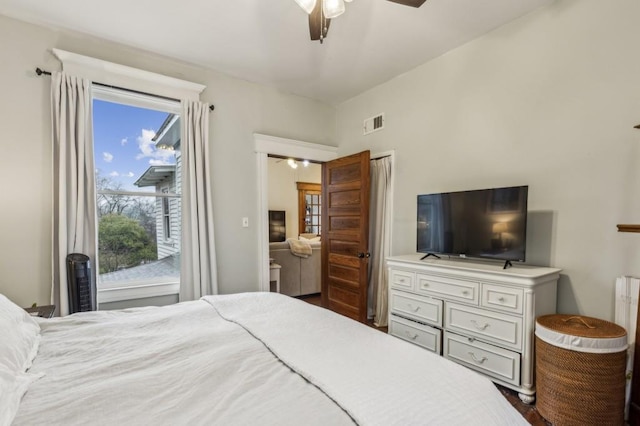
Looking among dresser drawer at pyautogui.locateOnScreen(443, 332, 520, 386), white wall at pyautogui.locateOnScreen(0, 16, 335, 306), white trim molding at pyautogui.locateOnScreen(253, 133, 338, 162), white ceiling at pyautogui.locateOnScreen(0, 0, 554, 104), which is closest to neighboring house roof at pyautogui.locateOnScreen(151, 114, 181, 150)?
white wall at pyautogui.locateOnScreen(0, 16, 335, 306)

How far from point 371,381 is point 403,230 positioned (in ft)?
8.34

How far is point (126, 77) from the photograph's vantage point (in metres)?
2.79

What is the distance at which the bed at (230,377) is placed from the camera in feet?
2.73

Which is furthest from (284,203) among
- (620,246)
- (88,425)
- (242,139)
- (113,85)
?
(88,425)

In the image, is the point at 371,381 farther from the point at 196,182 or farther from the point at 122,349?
the point at 196,182

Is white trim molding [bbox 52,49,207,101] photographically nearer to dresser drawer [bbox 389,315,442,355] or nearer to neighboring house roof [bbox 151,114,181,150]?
neighboring house roof [bbox 151,114,181,150]

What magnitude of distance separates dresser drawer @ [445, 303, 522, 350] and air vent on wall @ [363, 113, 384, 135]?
2203 millimetres

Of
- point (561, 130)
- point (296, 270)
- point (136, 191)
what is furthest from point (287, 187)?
point (561, 130)

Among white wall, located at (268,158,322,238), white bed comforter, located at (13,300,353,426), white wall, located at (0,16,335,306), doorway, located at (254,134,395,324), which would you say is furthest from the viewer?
white wall, located at (268,158,322,238)

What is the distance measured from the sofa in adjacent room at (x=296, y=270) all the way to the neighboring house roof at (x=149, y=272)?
1.63m

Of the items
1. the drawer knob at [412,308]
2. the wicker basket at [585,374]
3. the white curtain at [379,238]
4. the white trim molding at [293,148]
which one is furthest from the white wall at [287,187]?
the wicker basket at [585,374]

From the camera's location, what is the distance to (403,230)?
3369 millimetres

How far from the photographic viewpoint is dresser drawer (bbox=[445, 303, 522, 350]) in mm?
2037

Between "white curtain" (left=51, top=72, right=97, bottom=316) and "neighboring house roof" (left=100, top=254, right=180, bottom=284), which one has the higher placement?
"white curtain" (left=51, top=72, right=97, bottom=316)
